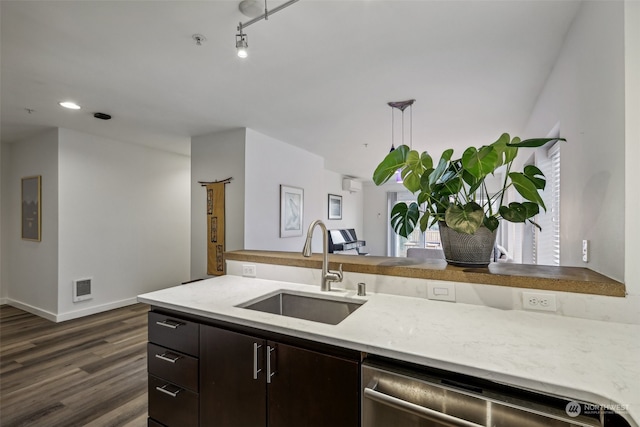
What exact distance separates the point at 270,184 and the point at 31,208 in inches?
127

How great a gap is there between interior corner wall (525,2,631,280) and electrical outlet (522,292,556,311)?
0.25m

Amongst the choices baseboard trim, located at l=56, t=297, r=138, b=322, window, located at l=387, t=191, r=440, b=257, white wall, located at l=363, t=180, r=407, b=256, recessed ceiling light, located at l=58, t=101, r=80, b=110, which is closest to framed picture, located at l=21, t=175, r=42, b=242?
baseboard trim, located at l=56, t=297, r=138, b=322

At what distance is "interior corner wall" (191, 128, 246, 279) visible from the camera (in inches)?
141

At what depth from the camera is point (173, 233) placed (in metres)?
5.04

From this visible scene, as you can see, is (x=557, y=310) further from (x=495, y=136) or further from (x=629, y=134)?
(x=495, y=136)

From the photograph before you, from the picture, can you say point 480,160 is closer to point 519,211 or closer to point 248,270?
Answer: point 519,211

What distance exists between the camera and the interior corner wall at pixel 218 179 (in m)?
3.58

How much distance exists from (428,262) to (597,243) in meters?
0.75

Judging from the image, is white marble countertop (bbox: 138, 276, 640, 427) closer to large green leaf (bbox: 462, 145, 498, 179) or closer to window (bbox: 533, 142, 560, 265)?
large green leaf (bbox: 462, 145, 498, 179)

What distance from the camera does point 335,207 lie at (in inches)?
281

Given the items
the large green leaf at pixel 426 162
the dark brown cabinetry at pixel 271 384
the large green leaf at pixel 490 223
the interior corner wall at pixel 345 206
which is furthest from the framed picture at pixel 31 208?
the large green leaf at pixel 490 223

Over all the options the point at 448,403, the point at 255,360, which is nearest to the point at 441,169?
the point at 448,403

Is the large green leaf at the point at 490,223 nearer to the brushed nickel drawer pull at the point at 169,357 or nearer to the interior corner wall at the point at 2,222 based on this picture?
the brushed nickel drawer pull at the point at 169,357

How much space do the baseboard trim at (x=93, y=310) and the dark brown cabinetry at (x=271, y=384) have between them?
2909 mm
